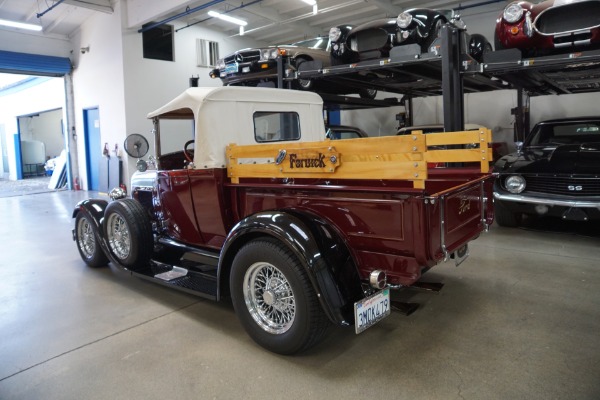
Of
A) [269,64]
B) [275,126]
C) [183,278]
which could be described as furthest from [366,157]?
[269,64]

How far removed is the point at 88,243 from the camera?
15.9ft

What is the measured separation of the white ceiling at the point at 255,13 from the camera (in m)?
10.8

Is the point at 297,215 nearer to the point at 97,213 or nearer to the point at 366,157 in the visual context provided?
the point at 366,157

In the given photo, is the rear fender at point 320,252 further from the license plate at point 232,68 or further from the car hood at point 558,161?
the license plate at point 232,68

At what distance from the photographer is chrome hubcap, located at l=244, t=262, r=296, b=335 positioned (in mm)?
2705

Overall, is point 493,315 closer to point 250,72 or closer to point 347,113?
point 250,72

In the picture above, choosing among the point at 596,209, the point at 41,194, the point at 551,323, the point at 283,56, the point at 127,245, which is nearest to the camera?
the point at 551,323

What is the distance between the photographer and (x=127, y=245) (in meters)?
4.14

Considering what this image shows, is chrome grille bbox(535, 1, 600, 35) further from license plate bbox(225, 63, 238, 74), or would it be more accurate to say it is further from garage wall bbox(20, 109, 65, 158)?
garage wall bbox(20, 109, 65, 158)

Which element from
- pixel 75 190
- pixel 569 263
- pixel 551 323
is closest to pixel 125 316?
pixel 551 323

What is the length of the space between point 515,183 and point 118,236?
4.78m

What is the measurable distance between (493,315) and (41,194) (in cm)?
1295

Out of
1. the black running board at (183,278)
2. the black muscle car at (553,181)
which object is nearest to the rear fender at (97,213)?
the black running board at (183,278)

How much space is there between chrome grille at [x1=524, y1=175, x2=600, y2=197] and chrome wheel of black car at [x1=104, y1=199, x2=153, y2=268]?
460 centimetres
